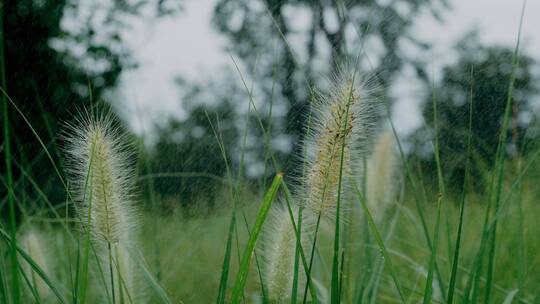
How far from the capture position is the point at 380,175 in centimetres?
203

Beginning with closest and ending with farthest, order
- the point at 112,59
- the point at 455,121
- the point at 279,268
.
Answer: the point at 279,268, the point at 112,59, the point at 455,121

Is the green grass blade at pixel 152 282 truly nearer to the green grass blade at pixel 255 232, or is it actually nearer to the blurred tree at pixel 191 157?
the green grass blade at pixel 255 232

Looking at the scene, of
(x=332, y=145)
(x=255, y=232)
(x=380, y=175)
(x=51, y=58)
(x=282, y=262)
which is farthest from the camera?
(x=51, y=58)

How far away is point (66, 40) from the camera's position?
497 centimetres

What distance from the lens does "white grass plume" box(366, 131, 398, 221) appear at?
1993mm

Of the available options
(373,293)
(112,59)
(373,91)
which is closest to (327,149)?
(373,91)

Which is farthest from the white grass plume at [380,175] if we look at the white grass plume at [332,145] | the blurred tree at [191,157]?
the blurred tree at [191,157]

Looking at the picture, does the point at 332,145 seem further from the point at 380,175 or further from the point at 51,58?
the point at 51,58

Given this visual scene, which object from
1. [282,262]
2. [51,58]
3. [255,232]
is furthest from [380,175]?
[51,58]

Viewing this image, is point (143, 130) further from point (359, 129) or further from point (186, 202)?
point (186, 202)

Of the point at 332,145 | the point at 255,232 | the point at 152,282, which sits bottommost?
the point at 152,282

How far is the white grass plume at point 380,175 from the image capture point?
1993 millimetres

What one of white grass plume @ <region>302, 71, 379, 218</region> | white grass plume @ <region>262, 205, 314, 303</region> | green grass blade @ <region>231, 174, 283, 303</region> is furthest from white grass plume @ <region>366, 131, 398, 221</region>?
green grass blade @ <region>231, 174, 283, 303</region>

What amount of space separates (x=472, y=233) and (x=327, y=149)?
3173 mm
